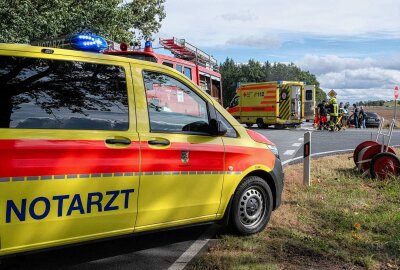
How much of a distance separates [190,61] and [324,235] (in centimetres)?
841

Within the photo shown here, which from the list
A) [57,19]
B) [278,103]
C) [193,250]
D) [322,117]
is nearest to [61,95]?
[193,250]

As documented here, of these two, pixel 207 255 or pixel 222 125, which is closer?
pixel 207 255

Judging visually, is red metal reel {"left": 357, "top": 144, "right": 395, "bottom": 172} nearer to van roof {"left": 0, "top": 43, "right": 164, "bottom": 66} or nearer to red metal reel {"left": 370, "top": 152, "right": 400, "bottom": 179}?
red metal reel {"left": 370, "top": 152, "right": 400, "bottom": 179}

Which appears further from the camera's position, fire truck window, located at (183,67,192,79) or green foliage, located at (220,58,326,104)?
green foliage, located at (220,58,326,104)

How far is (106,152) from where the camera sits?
3578 millimetres

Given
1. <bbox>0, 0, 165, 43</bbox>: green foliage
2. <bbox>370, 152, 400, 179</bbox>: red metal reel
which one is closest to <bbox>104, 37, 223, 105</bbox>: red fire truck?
<bbox>0, 0, 165, 43</bbox>: green foliage

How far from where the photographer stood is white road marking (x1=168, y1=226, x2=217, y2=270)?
→ 13.1ft

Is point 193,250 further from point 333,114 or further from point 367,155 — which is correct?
point 333,114

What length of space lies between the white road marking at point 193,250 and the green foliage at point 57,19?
28.8 ft

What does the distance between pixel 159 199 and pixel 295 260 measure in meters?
1.37

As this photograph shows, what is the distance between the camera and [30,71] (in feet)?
11.1

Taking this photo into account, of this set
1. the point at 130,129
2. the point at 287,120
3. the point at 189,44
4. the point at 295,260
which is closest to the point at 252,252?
the point at 295,260

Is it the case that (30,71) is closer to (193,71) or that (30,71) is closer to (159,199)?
(159,199)

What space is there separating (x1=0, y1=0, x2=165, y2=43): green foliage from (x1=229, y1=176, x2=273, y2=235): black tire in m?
8.85
